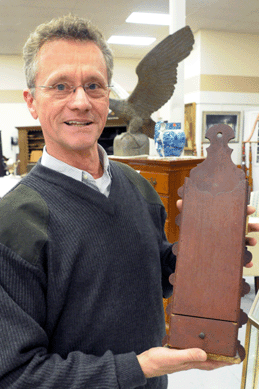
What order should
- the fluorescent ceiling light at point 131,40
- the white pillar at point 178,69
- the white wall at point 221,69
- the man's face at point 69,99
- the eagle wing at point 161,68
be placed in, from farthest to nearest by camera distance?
the fluorescent ceiling light at point 131,40
the white wall at point 221,69
the white pillar at point 178,69
the eagle wing at point 161,68
the man's face at point 69,99

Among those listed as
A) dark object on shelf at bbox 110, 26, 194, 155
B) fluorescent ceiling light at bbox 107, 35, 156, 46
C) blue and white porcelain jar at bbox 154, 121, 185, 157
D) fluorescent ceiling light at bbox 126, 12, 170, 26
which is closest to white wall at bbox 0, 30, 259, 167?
fluorescent ceiling light at bbox 126, 12, 170, 26

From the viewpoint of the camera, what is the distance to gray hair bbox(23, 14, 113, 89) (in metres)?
0.86

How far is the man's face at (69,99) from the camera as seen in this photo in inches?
33.7

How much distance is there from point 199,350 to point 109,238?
1.11 ft

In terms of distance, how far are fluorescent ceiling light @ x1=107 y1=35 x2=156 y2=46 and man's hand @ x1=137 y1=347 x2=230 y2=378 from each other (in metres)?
7.39

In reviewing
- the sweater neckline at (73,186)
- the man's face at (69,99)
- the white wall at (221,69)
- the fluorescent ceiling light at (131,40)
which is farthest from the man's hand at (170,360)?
the fluorescent ceiling light at (131,40)

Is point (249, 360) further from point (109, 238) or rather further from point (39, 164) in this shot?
point (39, 164)

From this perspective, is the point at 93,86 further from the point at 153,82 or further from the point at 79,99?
the point at 153,82

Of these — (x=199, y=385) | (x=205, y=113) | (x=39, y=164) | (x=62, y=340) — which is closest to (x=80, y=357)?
(x=62, y=340)

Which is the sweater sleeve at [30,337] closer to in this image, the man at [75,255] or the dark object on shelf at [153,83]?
the man at [75,255]

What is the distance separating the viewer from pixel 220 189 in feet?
2.67

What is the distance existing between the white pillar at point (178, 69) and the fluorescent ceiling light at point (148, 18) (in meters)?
3.28

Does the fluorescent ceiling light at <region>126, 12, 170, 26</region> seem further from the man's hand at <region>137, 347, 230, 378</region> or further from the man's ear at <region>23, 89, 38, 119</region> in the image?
the man's hand at <region>137, 347, 230, 378</region>

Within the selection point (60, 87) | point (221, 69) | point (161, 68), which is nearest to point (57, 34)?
point (60, 87)
